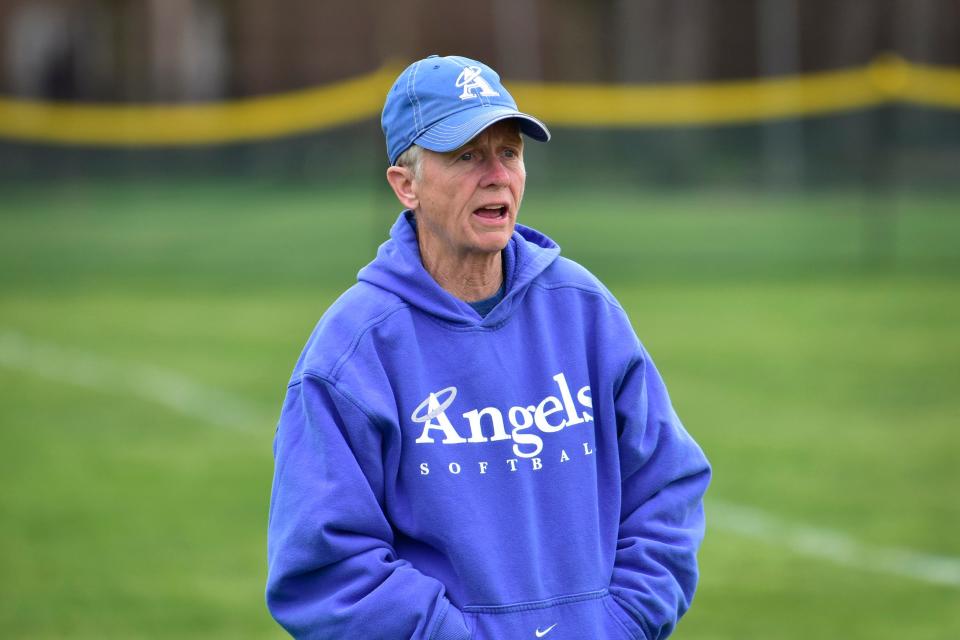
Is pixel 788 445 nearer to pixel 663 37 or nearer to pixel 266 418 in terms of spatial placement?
pixel 266 418

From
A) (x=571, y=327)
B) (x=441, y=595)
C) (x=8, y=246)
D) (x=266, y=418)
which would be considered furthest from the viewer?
(x=8, y=246)

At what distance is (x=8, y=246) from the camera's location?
20.3 metres

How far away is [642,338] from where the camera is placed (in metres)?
13.6

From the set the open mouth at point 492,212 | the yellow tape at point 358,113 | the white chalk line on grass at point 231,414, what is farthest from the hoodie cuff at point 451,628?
the yellow tape at point 358,113

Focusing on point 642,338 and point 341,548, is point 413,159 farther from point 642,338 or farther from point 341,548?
point 642,338

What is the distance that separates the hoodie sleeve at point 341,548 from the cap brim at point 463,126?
0.55 metres

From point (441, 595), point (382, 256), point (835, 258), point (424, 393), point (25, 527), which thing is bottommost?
point (835, 258)

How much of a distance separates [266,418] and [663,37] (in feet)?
62.8

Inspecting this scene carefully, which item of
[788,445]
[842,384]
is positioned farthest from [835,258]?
[788,445]

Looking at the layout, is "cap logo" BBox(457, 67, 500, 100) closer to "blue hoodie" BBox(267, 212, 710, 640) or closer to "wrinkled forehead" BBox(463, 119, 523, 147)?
"wrinkled forehead" BBox(463, 119, 523, 147)

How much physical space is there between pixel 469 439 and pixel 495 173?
0.56 meters

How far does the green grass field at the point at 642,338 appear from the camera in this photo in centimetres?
738

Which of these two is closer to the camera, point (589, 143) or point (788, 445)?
point (788, 445)

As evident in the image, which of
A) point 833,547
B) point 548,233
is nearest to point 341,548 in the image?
point 833,547
